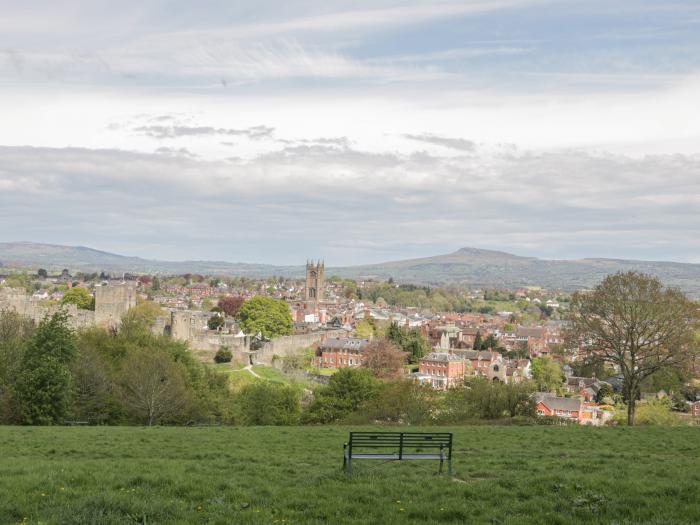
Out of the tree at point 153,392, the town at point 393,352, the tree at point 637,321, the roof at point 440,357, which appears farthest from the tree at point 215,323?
the tree at point 637,321

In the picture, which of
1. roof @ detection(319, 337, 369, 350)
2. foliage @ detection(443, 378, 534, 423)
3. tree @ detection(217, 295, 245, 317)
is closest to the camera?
foliage @ detection(443, 378, 534, 423)

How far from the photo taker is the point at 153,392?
27188 millimetres

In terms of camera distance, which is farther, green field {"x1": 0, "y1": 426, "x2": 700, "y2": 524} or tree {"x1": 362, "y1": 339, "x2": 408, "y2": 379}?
tree {"x1": 362, "y1": 339, "x2": 408, "y2": 379}

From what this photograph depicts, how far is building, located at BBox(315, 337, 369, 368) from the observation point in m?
77.1

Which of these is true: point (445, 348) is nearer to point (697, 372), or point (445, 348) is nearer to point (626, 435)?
point (697, 372)

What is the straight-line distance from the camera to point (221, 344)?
6562cm

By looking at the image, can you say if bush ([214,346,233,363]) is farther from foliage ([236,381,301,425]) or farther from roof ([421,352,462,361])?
foliage ([236,381,301,425])

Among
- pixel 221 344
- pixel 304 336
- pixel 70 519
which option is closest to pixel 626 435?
pixel 70 519

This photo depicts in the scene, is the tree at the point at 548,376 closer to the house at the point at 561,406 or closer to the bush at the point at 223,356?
the house at the point at 561,406

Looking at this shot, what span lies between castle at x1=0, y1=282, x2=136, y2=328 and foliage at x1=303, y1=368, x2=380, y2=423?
2345cm

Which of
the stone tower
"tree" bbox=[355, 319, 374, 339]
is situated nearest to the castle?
"tree" bbox=[355, 319, 374, 339]

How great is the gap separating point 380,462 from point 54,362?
1660 centimetres

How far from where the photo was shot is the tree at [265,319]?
9169 cm

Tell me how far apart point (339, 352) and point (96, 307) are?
29390mm
